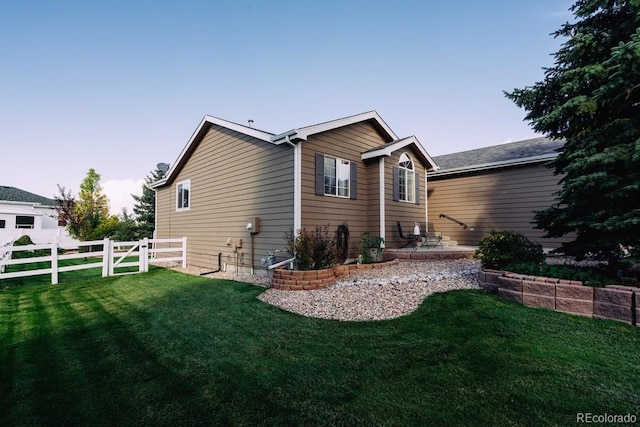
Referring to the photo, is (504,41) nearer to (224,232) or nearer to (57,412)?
(224,232)

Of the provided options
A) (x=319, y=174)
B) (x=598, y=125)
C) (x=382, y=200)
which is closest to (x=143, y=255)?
(x=319, y=174)

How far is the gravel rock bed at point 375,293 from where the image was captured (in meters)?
4.84

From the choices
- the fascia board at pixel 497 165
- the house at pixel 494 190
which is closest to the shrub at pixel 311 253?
the house at pixel 494 190

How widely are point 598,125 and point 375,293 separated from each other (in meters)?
4.73

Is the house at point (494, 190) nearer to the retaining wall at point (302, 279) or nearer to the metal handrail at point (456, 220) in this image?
the metal handrail at point (456, 220)

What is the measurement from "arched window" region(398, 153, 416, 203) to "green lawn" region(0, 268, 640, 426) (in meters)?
6.27

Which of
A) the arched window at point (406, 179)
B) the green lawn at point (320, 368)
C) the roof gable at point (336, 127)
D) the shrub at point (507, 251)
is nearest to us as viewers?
the green lawn at point (320, 368)

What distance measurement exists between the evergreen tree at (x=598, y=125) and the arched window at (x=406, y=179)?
532 centimetres

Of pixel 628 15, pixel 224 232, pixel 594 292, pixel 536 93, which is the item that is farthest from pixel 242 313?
pixel 628 15

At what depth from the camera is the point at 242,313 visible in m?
5.02

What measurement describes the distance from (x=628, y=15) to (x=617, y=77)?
5.09 feet

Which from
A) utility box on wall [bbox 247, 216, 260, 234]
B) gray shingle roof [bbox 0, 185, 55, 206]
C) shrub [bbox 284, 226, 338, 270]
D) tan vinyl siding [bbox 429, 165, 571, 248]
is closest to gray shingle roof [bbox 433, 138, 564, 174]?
tan vinyl siding [bbox 429, 165, 571, 248]

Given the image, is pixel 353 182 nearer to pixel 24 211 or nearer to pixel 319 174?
pixel 319 174

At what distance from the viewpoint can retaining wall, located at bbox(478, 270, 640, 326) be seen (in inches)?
147
